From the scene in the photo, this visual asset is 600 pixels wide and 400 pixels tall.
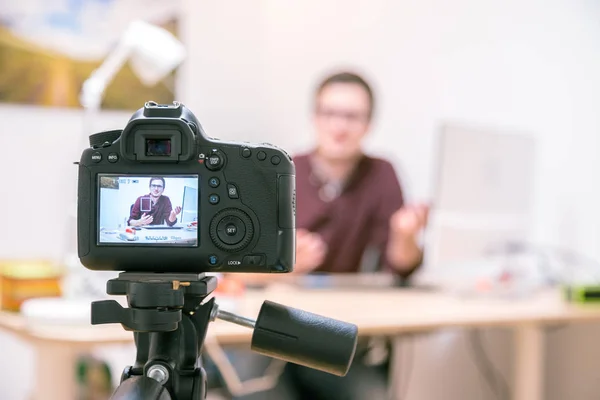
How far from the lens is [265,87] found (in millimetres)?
2797

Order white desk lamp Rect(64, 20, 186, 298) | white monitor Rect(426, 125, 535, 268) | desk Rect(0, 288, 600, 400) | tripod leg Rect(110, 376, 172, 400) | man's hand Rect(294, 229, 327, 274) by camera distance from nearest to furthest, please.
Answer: tripod leg Rect(110, 376, 172, 400)
desk Rect(0, 288, 600, 400)
white desk lamp Rect(64, 20, 186, 298)
white monitor Rect(426, 125, 535, 268)
man's hand Rect(294, 229, 327, 274)

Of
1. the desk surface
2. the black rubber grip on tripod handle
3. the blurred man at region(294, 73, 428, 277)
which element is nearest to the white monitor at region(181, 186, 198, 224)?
the black rubber grip on tripod handle

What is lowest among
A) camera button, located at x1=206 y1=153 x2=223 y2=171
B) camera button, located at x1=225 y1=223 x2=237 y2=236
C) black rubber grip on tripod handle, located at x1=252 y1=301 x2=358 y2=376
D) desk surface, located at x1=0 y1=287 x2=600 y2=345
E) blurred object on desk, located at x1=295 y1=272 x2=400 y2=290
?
blurred object on desk, located at x1=295 y1=272 x2=400 y2=290

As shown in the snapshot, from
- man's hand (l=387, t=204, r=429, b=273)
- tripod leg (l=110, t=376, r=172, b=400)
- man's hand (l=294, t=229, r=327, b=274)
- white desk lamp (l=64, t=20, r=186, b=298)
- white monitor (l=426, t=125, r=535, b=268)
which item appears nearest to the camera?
tripod leg (l=110, t=376, r=172, b=400)

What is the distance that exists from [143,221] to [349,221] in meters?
1.65

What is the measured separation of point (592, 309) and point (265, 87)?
1615 millimetres

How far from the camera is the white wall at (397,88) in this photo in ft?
7.32

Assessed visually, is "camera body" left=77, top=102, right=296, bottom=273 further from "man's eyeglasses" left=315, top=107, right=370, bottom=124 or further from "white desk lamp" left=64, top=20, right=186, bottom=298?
"man's eyeglasses" left=315, top=107, right=370, bottom=124

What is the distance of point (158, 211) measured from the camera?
1.90 ft

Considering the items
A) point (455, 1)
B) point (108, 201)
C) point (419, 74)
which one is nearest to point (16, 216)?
point (419, 74)

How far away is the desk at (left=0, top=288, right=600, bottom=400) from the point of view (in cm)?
120

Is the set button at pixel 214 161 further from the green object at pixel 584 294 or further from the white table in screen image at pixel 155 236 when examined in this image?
the green object at pixel 584 294

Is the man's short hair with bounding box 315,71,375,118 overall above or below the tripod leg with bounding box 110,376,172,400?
above

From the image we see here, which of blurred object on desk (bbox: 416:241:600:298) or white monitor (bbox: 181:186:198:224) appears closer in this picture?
white monitor (bbox: 181:186:198:224)
